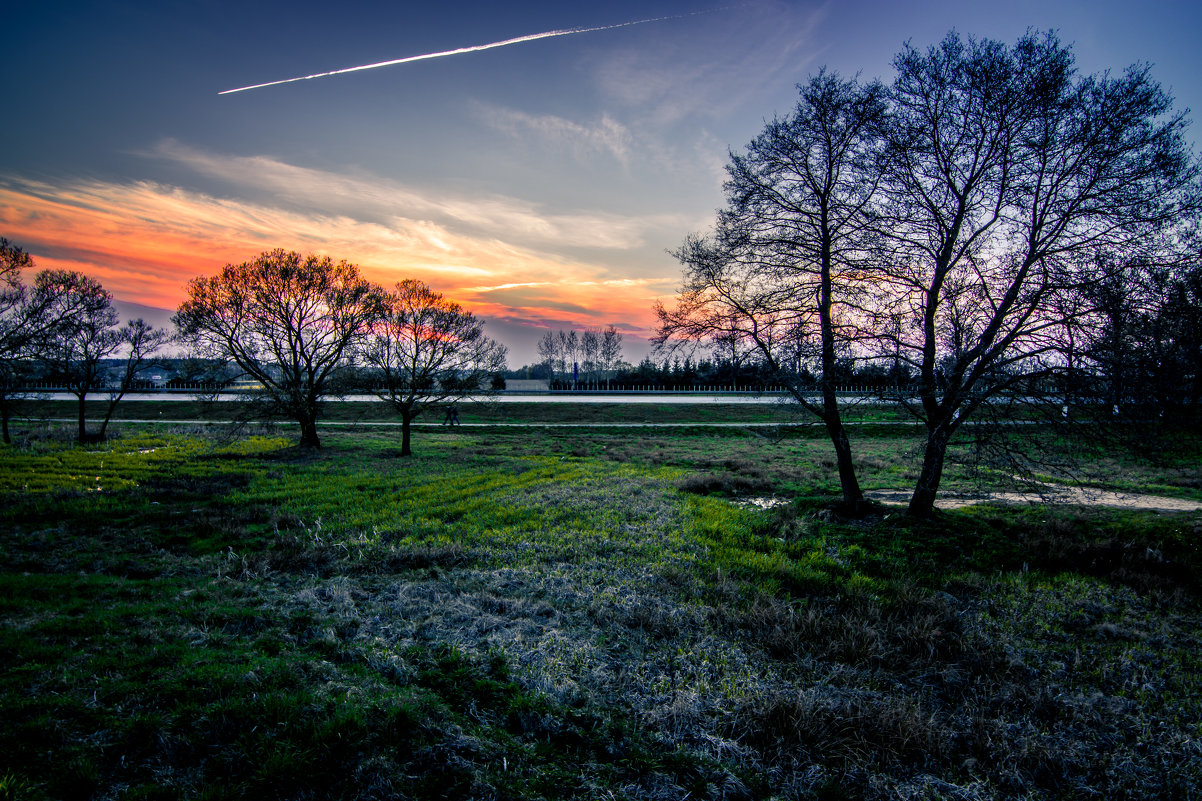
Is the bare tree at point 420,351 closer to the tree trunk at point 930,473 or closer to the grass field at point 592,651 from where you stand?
the grass field at point 592,651

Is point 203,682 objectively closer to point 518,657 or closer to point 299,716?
point 299,716

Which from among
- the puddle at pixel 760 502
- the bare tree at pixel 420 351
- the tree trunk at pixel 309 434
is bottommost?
the puddle at pixel 760 502

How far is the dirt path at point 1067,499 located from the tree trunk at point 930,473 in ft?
6.41

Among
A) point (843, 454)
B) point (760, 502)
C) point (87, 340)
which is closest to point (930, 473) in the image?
point (843, 454)

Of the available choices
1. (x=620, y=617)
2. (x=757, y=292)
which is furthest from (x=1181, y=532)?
(x=620, y=617)

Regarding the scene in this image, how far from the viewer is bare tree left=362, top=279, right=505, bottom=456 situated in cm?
2633

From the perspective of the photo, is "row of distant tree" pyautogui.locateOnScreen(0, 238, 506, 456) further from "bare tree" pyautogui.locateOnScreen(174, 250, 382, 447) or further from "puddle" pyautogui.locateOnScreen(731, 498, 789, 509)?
"puddle" pyautogui.locateOnScreen(731, 498, 789, 509)

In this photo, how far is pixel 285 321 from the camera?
88.2 ft

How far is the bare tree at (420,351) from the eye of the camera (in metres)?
26.3

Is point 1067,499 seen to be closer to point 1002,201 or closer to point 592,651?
point 1002,201

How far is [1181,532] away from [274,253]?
37.6 metres

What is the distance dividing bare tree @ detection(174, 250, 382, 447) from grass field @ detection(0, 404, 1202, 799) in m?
12.9

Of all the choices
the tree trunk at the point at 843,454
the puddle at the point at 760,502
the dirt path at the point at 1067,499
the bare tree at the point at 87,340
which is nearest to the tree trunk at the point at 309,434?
the bare tree at the point at 87,340

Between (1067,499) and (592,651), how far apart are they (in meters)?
17.5
